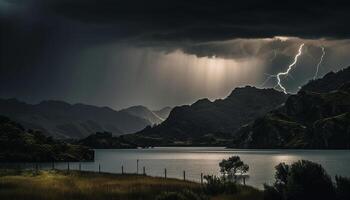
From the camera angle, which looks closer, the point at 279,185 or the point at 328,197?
the point at 328,197

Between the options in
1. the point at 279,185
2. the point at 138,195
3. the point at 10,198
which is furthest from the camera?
the point at 138,195

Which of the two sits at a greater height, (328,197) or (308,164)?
(308,164)

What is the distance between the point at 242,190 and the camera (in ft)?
223

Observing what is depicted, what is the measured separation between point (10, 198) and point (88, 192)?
10.2 meters

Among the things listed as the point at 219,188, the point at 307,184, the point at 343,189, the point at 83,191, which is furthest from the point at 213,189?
the point at 343,189

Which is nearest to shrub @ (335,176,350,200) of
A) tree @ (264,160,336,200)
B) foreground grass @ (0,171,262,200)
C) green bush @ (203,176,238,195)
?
tree @ (264,160,336,200)

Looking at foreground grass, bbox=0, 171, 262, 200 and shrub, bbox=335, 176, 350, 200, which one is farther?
foreground grass, bbox=0, 171, 262, 200

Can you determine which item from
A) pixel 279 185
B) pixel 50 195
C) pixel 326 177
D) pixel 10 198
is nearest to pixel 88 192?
pixel 50 195

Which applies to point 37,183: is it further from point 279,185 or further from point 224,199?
point 279,185

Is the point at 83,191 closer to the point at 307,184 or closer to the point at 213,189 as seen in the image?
the point at 213,189

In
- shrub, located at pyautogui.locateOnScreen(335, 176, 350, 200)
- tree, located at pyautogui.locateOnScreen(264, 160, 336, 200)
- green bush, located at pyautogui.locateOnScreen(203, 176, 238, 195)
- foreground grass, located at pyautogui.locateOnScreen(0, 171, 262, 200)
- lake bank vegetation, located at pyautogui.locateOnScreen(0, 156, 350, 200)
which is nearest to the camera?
shrub, located at pyautogui.locateOnScreen(335, 176, 350, 200)

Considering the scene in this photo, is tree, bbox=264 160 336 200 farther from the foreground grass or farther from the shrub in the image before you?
the foreground grass

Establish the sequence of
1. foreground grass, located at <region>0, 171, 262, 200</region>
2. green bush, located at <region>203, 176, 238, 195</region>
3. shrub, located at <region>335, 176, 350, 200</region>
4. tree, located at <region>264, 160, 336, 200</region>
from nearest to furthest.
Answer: shrub, located at <region>335, 176, 350, 200</region> → tree, located at <region>264, 160, 336, 200</region> → foreground grass, located at <region>0, 171, 262, 200</region> → green bush, located at <region>203, 176, 238, 195</region>

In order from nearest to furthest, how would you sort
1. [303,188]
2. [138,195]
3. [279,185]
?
1. [303,188]
2. [279,185]
3. [138,195]
